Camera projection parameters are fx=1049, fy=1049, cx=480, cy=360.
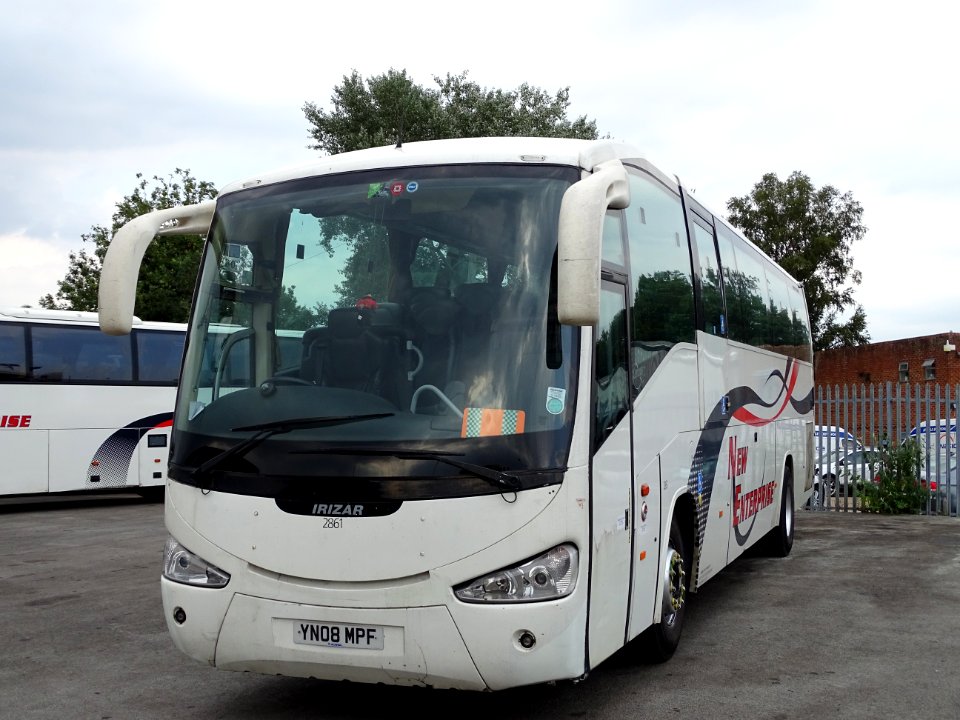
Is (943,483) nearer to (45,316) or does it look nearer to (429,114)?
(45,316)

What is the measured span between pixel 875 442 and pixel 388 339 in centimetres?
1428

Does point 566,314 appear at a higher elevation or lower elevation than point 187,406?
higher

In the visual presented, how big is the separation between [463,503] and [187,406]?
170 centimetres

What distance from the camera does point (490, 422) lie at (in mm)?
4805

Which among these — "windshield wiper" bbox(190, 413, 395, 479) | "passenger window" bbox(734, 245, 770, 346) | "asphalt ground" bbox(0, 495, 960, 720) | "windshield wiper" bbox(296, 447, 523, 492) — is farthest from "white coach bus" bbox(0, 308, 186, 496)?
"windshield wiper" bbox(296, 447, 523, 492)

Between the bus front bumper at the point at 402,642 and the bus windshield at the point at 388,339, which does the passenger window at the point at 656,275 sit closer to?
the bus windshield at the point at 388,339

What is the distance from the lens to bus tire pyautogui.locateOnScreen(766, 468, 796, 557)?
11.5 m

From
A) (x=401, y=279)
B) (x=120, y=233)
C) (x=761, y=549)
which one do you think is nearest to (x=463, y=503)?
(x=401, y=279)

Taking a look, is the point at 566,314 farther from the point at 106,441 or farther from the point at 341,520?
the point at 106,441

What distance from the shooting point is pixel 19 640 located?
767 centimetres

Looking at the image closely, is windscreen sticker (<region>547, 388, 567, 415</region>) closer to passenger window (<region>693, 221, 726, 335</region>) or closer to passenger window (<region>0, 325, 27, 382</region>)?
passenger window (<region>693, 221, 726, 335</region>)

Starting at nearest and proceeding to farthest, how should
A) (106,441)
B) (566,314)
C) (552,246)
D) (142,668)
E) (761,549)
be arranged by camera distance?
(566,314)
(552,246)
(142,668)
(761,549)
(106,441)

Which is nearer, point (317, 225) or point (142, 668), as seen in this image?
point (317, 225)

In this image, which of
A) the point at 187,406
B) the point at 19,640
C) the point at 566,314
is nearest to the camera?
the point at 566,314
